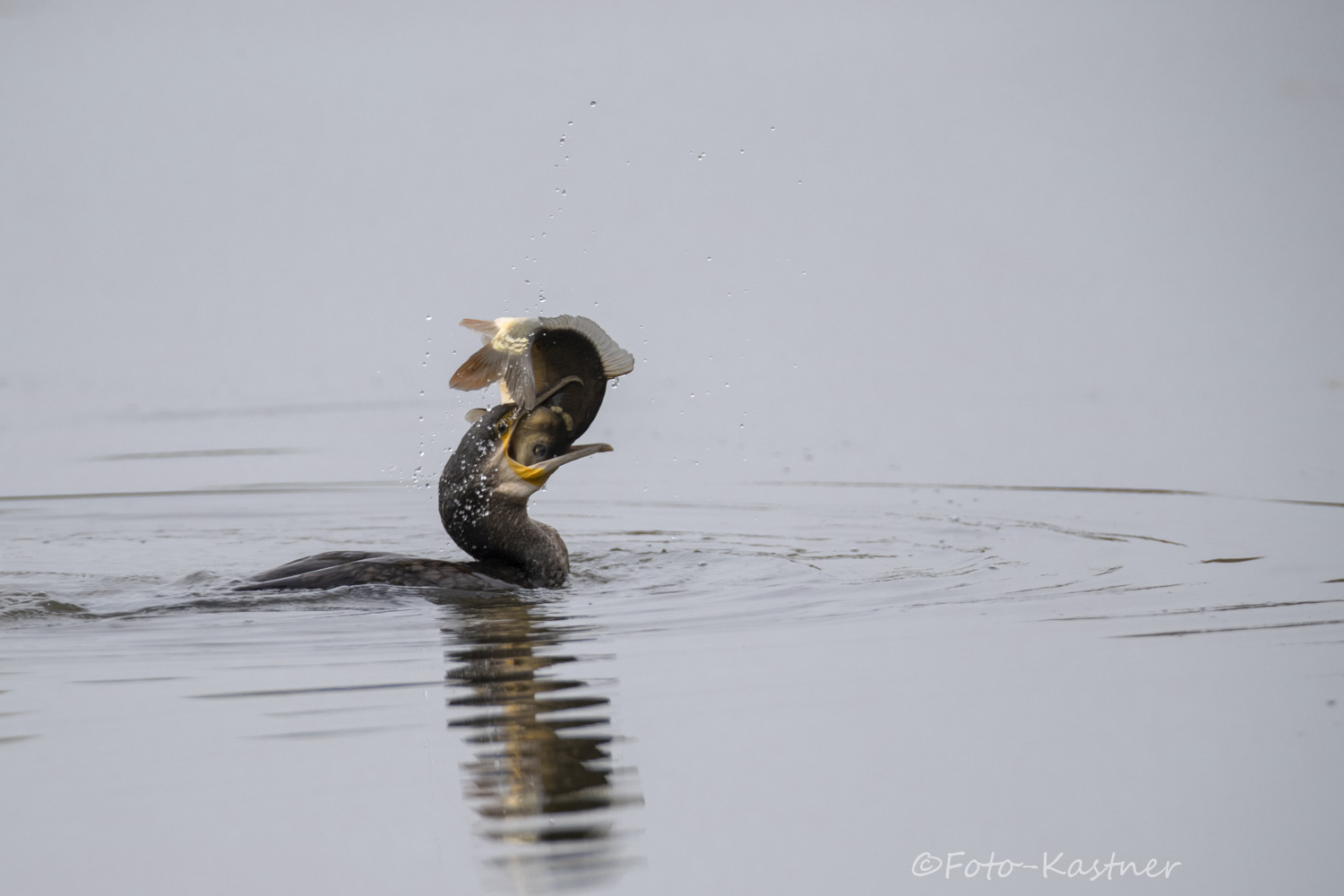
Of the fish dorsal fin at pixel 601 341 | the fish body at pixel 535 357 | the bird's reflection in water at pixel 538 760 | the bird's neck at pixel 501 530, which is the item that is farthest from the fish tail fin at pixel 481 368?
the bird's reflection in water at pixel 538 760

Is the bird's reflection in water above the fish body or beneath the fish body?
beneath

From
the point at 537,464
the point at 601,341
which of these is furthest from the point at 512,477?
the point at 601,341

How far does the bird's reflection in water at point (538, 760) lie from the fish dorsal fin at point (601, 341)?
1475 mm

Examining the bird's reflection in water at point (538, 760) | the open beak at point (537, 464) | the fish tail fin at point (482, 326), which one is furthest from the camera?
the open beak at point (537, 464)

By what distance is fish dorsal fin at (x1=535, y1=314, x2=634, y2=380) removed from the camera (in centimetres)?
695

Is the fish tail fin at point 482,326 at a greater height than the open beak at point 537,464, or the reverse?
the fish tail fin at point 482,326

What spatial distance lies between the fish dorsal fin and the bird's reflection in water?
147 centimetres

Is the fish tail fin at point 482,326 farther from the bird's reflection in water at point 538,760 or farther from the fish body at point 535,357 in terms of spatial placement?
the bird's reflection in water at point 538,760

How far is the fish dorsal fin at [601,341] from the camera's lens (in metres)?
6.95

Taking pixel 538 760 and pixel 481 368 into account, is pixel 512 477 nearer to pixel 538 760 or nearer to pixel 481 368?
pixel 481 368

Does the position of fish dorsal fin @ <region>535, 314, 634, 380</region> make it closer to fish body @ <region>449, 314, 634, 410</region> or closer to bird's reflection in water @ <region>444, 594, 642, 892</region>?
fish body @ <region>449, 314, 634, 410</region>

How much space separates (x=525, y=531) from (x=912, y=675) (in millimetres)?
2680

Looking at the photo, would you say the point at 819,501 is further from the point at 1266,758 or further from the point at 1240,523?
the point at 1266,758

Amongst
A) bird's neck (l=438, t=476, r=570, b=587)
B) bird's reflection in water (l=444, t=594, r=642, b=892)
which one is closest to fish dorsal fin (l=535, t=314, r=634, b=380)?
bird's neck (l=438, t=476, r=570, b=587)
